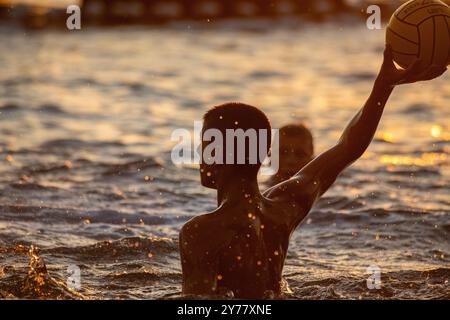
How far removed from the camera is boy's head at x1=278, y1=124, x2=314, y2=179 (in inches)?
350

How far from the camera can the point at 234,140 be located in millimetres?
4473

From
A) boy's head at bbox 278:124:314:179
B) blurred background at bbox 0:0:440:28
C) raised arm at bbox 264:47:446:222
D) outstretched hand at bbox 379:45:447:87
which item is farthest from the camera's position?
blurred background at bbox 0:0:440:28

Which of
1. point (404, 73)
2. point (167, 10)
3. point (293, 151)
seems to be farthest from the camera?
point (167, 10)

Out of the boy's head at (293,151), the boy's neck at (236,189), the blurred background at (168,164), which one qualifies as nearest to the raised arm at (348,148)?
the boy's neck at (236,189)

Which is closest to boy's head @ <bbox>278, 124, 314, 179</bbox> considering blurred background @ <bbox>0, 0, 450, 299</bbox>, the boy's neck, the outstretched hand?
Answer: blurred background @ <bbox>0, 0, 450, 299</bbox>

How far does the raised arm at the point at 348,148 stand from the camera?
496cm

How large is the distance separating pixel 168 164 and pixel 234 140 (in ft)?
24.1

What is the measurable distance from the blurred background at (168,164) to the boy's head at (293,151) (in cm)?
57

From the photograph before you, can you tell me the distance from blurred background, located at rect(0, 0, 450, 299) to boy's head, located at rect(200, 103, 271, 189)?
175cm

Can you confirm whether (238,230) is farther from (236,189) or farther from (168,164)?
(168,164)

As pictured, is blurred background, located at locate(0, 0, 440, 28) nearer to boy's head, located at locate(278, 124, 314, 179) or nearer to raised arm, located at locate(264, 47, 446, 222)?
boy's head, located at locate(278, 124, 314, 179)

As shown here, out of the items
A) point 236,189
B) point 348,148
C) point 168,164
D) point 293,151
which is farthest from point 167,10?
point 236,189

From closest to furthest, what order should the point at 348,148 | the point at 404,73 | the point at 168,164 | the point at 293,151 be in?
1. the point at 404,73
2. the point at 348,148
3. the point at 293,151
4. the point at 168,164

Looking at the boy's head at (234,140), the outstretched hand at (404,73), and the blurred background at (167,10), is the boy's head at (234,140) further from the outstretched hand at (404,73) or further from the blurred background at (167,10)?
the blurred background at (167,10)
